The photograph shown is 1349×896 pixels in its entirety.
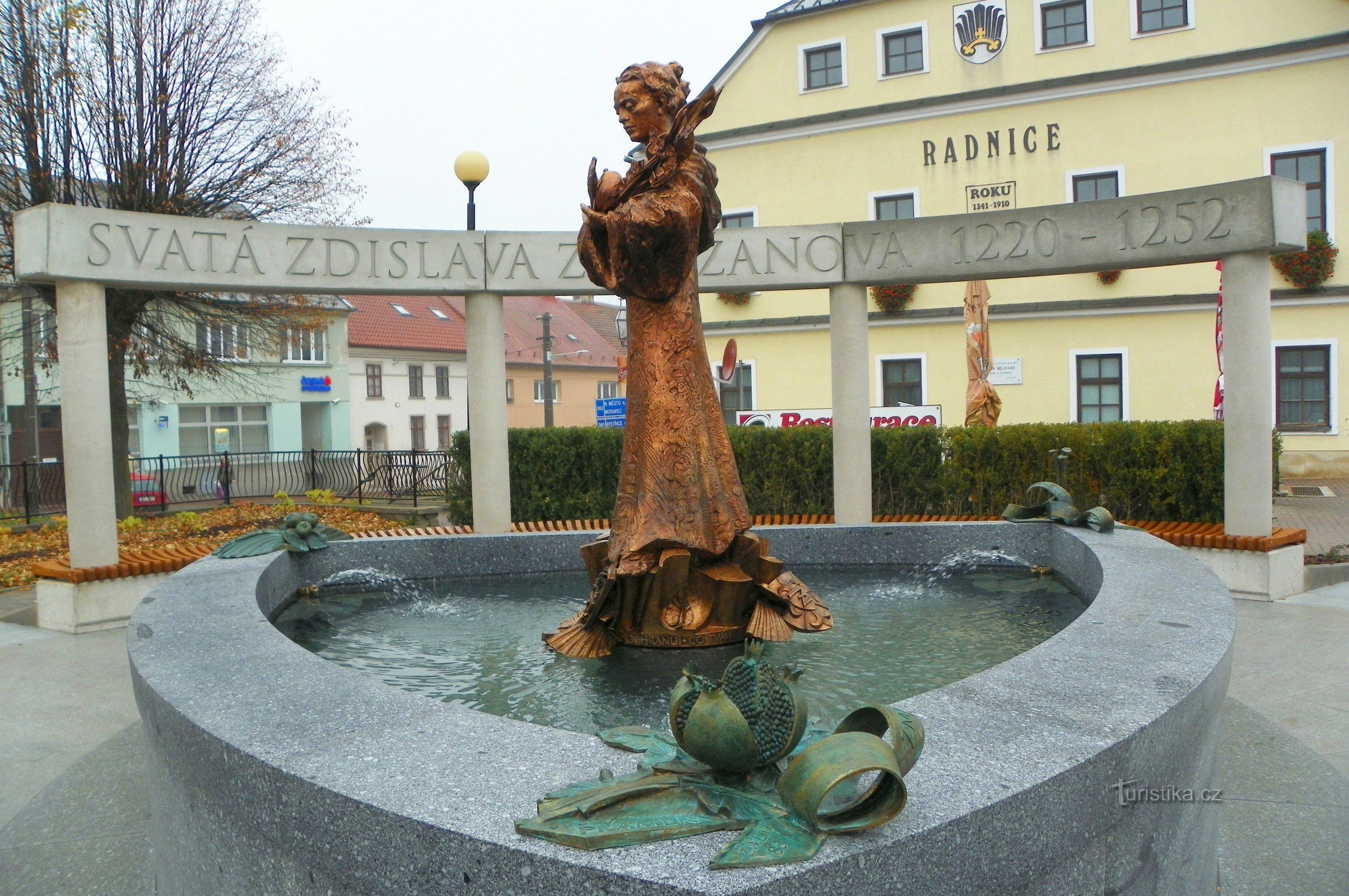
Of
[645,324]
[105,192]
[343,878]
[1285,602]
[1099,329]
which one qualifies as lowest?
[1285,602]

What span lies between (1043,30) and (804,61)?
5.55m

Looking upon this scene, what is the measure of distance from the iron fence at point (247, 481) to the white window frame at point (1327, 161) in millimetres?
17587

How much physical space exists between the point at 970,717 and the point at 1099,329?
2208cm

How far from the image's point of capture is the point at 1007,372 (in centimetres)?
2353

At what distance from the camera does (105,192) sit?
16656 millimetres

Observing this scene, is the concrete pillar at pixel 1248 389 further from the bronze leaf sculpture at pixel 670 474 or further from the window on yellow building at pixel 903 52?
the window on yellow building at pixel 903 52

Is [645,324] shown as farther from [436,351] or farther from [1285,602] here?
[436,351]

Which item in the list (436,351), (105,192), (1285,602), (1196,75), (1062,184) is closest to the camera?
(1285,602)

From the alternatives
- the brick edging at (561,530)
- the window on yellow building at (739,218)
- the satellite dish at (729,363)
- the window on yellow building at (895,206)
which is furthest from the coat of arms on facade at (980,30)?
the brick edging at (561,530)

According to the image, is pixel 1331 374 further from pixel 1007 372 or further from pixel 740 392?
pixel 740 392

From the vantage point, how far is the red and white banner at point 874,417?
1808cm

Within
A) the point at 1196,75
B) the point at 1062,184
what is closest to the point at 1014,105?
the point at 1062,184

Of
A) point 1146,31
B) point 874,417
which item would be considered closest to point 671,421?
point 874,417

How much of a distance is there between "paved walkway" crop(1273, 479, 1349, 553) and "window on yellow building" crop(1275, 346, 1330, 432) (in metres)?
1.32
